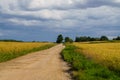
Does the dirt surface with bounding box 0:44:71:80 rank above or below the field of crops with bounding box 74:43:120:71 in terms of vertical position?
below

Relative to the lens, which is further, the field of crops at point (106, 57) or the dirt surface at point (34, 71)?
the field of crops at point (106, 57)

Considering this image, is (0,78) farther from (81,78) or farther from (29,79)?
(81,78)

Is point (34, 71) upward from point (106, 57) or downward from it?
downward

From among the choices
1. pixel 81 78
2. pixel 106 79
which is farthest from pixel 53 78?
pixel 106 79

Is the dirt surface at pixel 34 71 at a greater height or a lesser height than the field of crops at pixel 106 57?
lesser

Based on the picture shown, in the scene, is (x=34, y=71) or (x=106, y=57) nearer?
(x=34, y=71)

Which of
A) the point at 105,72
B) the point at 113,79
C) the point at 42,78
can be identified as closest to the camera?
the point at 113,79

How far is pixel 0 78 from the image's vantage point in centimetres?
1611

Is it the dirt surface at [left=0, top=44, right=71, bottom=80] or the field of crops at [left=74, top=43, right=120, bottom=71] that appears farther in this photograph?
the field of crops at [left=74, top=43, right=120, bottom=71]

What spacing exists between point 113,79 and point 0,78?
205 inches

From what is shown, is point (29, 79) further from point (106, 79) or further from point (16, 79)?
point (106, 79)

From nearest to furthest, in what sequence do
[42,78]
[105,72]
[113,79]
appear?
[113,79] → [42,78] → [105,72]

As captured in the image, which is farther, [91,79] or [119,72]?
[119,72]

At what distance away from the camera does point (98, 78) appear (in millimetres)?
15828
